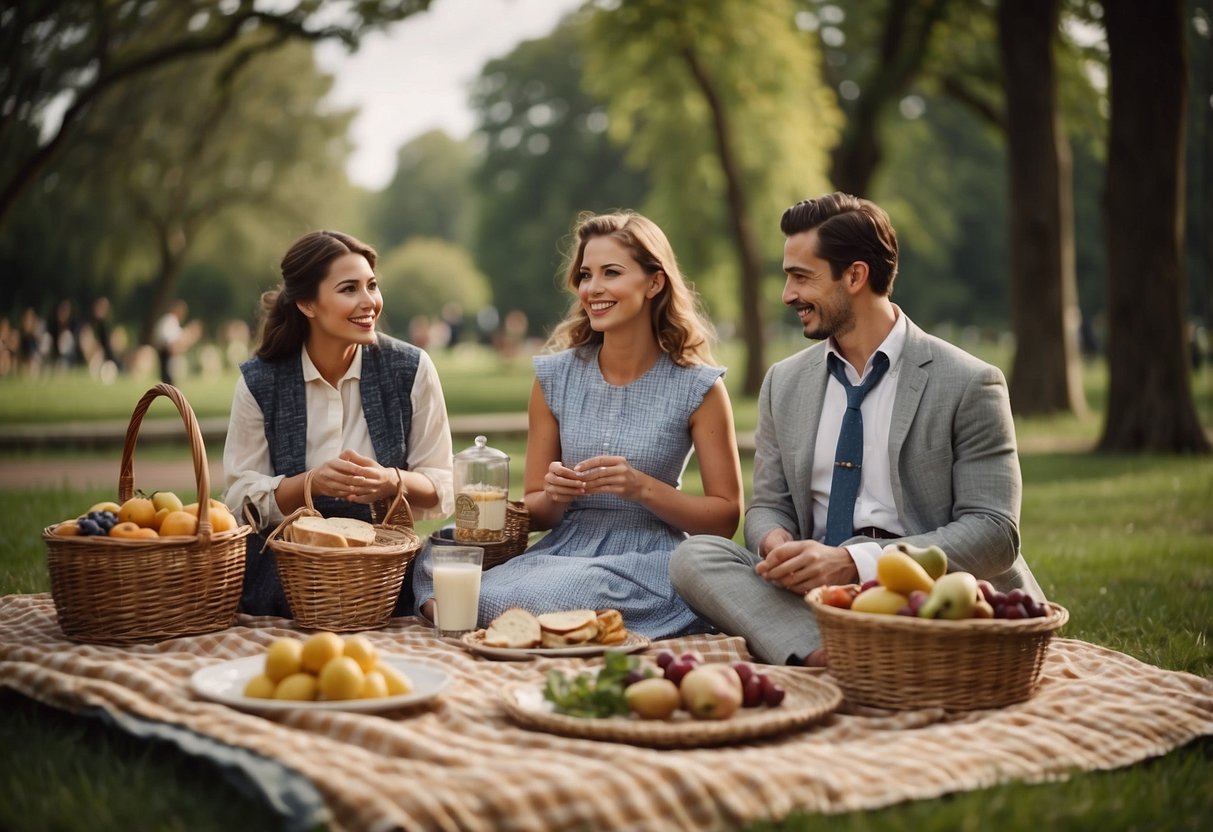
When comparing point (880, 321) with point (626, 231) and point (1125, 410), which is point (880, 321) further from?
point (1125, 410)

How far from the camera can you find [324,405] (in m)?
5.36

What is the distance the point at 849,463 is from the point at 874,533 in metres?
0.26

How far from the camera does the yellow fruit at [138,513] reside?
180 inches

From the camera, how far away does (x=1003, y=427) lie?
4477mm

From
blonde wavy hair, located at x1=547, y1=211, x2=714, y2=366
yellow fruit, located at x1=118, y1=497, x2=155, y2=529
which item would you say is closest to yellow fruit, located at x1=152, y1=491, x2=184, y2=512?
yellow fruit, located at x1=118, y1=497, x2=155, y2=529

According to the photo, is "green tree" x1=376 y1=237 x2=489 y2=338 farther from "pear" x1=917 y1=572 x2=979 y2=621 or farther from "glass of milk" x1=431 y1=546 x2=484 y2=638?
"pear" x1=917 y1=572 x2=979 y2=621

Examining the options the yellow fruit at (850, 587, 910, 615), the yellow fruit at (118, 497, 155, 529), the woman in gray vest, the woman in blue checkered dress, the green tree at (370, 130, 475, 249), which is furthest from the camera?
the green tree at (370, 130, 475, 249)

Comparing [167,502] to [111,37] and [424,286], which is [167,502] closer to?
[111,37]

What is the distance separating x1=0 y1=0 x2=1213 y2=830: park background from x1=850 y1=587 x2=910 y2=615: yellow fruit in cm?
68

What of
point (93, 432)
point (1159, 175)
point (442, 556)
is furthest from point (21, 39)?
point (442, 556)

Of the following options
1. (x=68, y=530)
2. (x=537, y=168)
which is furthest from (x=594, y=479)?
(x=537, y=168)

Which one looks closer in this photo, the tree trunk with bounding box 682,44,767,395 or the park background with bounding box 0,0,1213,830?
the park background with bounding box 0,0,1213,830

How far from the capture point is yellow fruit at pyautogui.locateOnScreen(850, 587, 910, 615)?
3854mm

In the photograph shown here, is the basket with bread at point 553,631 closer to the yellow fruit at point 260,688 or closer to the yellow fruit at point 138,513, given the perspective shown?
the yellow fruit at point 260,688
